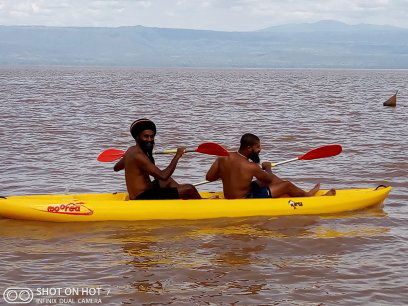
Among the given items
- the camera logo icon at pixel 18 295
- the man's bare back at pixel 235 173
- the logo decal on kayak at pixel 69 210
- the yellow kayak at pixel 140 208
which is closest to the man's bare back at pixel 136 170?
the yellow kayak at pixel 140 208

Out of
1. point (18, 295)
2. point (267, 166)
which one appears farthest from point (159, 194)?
point (18, 295)

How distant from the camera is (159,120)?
2320 cm

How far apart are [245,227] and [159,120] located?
15.4 m

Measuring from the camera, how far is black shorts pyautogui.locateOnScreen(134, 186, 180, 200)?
839cm

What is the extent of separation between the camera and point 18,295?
5.73 m

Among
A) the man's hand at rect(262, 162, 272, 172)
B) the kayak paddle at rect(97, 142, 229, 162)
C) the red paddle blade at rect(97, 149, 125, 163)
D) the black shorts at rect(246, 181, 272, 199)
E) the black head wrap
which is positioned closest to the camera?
the black head wrap

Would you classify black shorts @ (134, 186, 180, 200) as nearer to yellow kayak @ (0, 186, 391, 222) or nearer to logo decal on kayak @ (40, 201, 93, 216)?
yellow kayak @ (0, 186, 391, 222)

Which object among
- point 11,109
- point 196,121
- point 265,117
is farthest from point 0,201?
point 11,109

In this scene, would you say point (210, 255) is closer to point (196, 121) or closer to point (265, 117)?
point (196, 121)

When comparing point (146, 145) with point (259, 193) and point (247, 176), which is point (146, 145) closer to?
point (247, 176)

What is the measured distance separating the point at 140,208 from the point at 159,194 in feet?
1.10

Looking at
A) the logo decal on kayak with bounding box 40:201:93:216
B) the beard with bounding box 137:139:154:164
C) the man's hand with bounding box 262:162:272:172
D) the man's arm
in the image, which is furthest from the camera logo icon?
the man's hand with bounding box 262:162:272:172

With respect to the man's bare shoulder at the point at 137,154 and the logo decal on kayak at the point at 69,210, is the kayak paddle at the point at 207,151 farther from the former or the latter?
the logo decal on kayak at the point at 69,210

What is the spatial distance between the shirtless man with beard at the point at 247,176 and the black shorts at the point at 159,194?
509 millimetres
